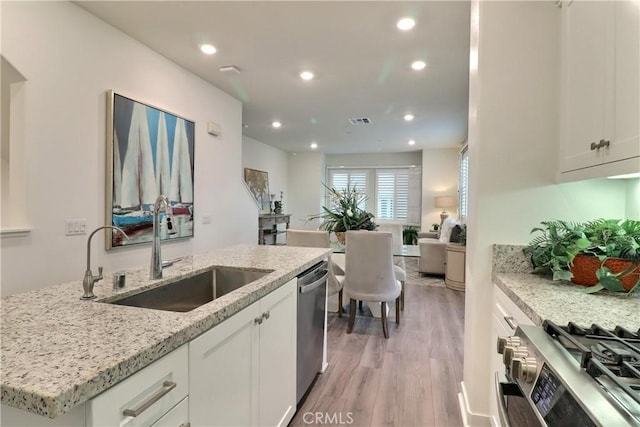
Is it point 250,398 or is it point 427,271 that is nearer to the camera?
point 250,398

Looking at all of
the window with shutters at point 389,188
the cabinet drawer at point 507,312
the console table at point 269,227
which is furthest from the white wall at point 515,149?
the window with shutters at point 389,188

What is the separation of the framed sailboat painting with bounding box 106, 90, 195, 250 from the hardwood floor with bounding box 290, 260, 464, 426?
6.37ft

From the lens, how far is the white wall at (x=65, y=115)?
2.19 metres

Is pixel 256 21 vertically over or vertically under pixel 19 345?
over

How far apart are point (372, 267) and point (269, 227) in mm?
4564

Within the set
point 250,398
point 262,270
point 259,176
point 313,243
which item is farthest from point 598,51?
point 259,176

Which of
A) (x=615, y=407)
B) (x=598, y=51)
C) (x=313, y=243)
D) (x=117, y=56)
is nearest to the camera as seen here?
(x=615, y=407)

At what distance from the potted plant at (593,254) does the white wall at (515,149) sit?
14 cm

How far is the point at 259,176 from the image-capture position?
321 inches

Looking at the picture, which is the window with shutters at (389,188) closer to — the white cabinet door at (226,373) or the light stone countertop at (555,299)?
the light stone countertop at (555,299)

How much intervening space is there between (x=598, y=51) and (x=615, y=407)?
1.41m

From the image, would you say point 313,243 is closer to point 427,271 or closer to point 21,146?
point 21,146

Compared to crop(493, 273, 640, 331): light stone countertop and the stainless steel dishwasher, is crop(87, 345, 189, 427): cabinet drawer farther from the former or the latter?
crop(493, 273, 640, 331): light stone countertop

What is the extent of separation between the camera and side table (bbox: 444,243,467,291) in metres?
4.89
